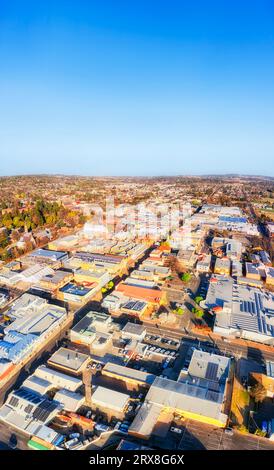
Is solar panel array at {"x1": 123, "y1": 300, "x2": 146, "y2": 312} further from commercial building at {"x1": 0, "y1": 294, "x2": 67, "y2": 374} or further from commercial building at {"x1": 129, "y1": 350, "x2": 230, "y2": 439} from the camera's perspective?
commercial building at {"x1": 129, "y1": 350, "x2": 230, "y2": 439}

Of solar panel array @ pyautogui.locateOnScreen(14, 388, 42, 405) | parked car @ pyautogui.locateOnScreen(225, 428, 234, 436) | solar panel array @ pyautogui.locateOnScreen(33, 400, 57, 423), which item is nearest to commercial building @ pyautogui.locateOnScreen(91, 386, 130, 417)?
solar panel array @ pyautogui.locateOnScreen(33, 400, 57, 423)

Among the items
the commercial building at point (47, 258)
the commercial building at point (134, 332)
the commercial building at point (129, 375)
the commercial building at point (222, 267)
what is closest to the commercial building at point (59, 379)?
the commercial building at point (129, 375)

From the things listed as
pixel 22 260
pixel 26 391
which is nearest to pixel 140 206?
pixel 22 260

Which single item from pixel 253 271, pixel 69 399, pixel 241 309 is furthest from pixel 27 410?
pixel 253 271

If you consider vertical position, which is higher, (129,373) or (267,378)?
(129,373)

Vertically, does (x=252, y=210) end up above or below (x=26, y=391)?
above

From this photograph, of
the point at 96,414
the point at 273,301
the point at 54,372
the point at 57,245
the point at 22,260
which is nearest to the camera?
the point at 96,414

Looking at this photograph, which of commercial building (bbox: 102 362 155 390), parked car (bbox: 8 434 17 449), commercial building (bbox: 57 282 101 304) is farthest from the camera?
commercial building (bbox: 57 282 101 304)

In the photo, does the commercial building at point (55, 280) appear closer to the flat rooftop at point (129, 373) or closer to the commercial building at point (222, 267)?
the flat rooftop at point (129, 373)

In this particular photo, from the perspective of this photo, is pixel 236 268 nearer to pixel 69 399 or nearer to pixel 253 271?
pixel 253 271

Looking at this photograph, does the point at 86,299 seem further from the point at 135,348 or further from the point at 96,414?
the point at 96,414

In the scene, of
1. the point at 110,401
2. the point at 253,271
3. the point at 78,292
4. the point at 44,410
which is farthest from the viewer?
the point at 253,271
